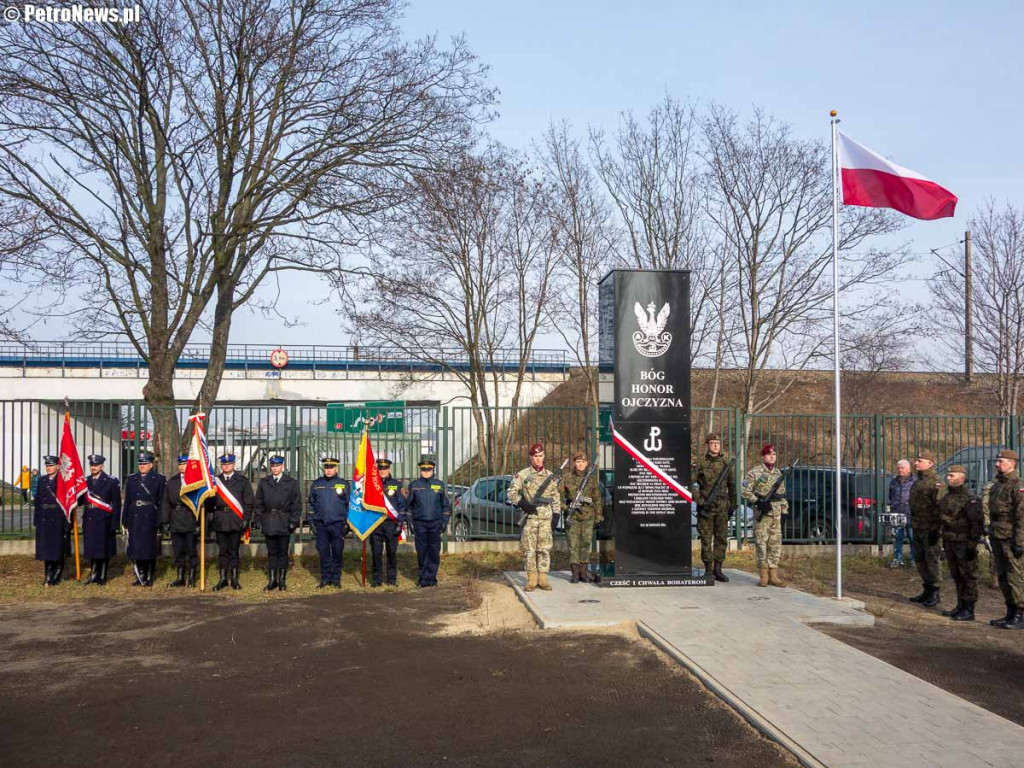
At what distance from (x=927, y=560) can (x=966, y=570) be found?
2.98 feet

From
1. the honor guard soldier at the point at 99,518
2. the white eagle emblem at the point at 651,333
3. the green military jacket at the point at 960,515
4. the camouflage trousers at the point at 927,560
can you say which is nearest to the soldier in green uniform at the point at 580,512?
the white eagle emblem at the point at 651,333

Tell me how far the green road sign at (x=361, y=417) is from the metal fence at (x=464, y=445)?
0.07 metres

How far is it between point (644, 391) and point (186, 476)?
22.2 ft

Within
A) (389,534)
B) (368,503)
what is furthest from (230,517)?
(389,534)

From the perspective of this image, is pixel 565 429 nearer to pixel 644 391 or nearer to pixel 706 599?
pixel 644 391

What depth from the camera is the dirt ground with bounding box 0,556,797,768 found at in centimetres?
588

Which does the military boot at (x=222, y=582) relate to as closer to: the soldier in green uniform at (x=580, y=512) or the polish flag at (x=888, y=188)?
the soldier in green uniform at (x=580, y=512)

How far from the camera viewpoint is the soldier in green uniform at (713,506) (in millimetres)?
12500

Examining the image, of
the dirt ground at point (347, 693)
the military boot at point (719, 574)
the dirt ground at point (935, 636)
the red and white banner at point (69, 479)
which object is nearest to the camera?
the dirt ground at point (347, 693)

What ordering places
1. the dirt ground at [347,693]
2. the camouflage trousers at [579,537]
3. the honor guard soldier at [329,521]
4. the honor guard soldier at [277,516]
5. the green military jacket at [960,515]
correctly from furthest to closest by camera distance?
the honor guard soldier at [329,521], the honor guard soldier at [277,516], the camouflage trousers at [579,537], the green military jacket at [960,515], the dirt ground at [347,693]

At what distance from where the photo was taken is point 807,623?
9.82 metres

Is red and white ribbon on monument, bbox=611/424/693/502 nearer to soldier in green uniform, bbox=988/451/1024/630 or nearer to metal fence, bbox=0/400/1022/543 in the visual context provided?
metal fence, bbox=0/400/1022/543

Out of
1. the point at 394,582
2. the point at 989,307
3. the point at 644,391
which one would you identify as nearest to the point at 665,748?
the point at 644,391

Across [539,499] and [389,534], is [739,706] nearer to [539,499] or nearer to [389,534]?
[539,499]
